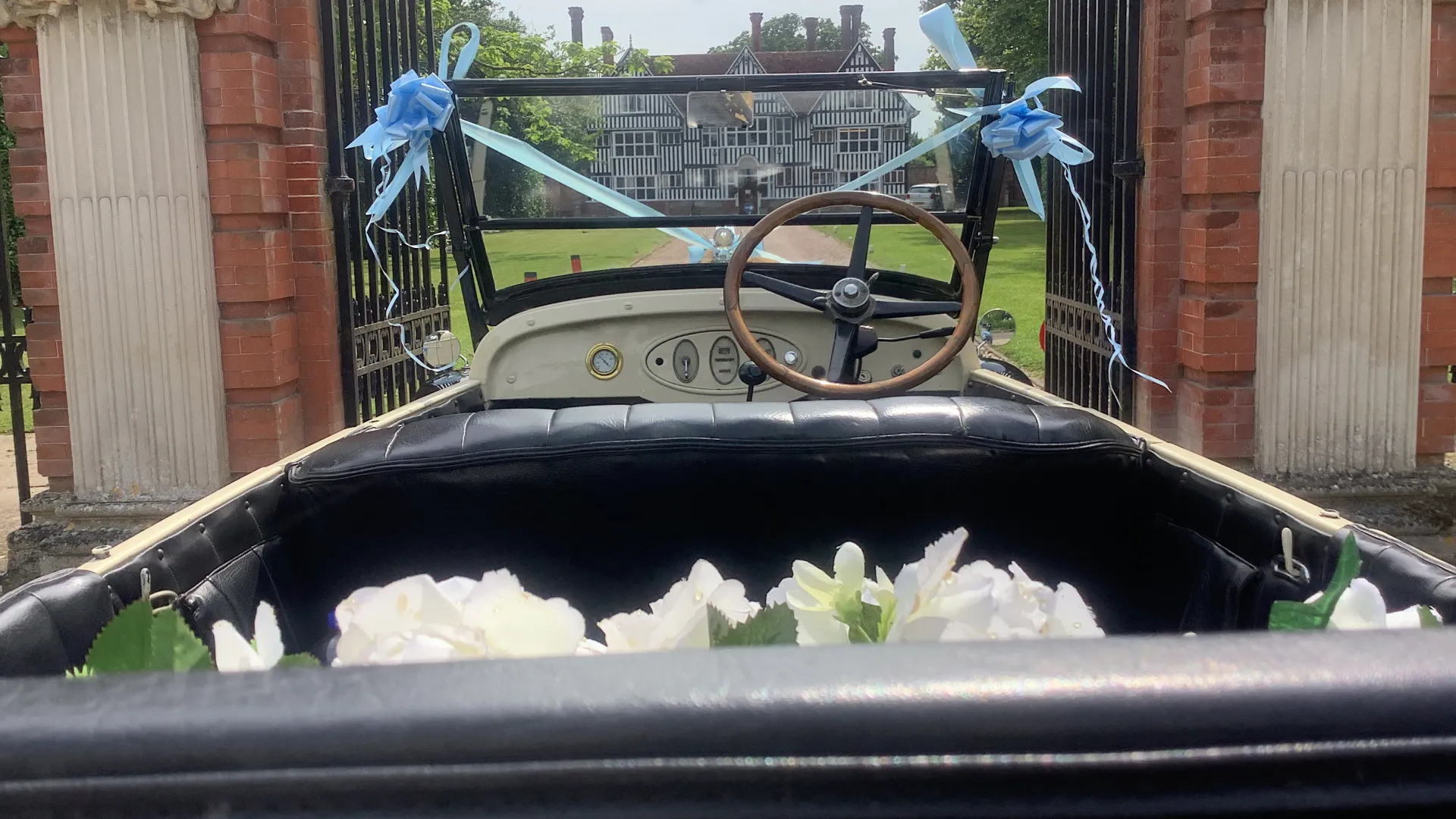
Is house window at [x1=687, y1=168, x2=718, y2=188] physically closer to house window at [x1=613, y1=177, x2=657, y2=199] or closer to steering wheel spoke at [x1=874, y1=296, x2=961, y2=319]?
house window at [x1=613, y1=177, x2=657, y2=199]

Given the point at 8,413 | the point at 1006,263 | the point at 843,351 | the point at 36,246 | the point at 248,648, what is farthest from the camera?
the point at 1006,263

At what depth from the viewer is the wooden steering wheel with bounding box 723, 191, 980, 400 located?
3.01 m

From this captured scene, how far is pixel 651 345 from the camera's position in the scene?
11.6 feet

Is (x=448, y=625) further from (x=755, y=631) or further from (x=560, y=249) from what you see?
(x=560, y=249)

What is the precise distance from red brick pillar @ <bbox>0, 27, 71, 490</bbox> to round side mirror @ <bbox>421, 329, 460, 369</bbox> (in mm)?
2315

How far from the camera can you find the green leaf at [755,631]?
1156mm

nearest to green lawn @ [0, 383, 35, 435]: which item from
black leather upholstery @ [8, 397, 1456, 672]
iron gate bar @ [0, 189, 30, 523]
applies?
iron gate bar @ [0, 189, 30, 523]

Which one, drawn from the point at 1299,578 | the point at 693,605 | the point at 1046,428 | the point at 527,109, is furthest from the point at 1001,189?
the point at 693,605

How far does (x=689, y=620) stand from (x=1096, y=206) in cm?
506

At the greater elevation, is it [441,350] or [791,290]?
[791,290]

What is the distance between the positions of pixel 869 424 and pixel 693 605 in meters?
0.69

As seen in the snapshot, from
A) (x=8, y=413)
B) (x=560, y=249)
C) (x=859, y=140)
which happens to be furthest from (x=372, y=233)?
(x=8, y=413)

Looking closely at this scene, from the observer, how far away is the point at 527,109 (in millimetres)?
3660

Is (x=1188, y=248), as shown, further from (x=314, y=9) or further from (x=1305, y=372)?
(x=314, y=9)
